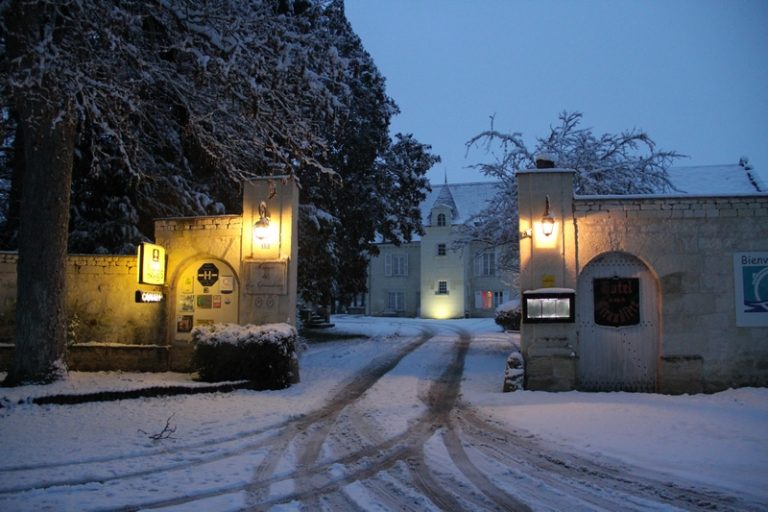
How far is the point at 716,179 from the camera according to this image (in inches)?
1244

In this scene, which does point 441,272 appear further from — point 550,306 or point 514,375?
point 514,375

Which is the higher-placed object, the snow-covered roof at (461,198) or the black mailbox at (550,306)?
the snow-covered roof at (461,198)

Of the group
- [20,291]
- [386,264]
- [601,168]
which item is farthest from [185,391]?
[386,264]

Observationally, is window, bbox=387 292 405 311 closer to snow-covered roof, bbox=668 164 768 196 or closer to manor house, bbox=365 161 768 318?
manor house, bbox=365 161 768 318

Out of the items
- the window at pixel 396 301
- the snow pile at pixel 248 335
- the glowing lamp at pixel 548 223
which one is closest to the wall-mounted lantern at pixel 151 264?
the snow pile at pixel 248 335

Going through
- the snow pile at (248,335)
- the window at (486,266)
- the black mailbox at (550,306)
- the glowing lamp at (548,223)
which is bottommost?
the snow pile at (248,335)

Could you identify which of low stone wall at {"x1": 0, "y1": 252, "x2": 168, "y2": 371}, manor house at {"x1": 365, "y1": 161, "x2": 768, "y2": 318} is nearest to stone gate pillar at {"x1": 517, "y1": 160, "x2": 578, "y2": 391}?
low stone wall at {"x1": 0, "y1": 252, "x2": 168, "y2": 371}

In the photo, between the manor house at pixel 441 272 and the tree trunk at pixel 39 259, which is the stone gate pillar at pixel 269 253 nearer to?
the tree trunk at pixel 39 259

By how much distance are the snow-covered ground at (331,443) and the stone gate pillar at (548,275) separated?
61 centimetres

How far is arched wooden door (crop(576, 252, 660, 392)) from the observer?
10.1 m

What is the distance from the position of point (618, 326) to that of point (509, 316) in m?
12.1

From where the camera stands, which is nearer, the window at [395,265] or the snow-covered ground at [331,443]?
the snow-covered ground at [331,443]

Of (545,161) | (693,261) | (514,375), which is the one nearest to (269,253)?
(514,375)

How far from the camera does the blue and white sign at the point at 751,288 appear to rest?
32.4ft
